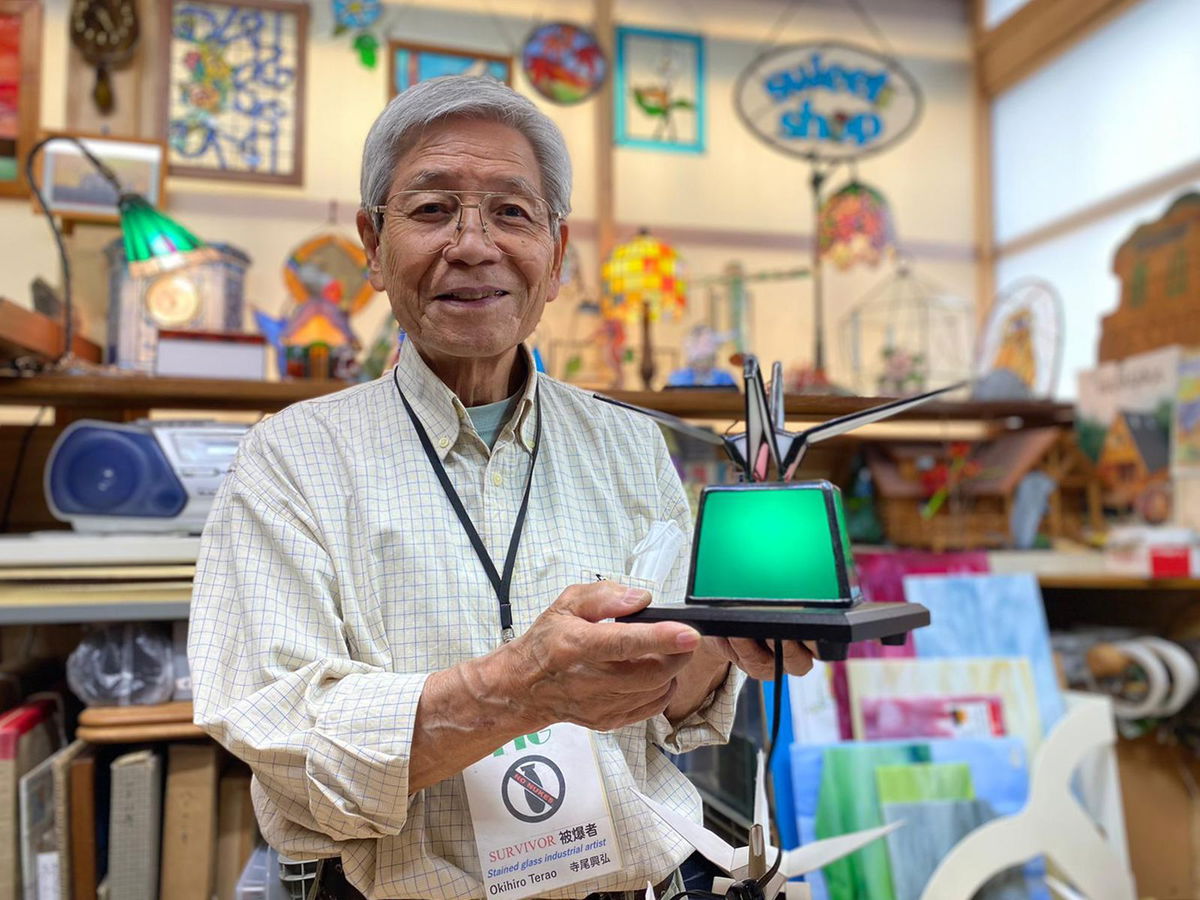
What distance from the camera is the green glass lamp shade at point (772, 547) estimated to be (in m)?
0.79

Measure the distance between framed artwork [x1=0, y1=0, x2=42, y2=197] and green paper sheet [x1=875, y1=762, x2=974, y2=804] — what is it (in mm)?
2632

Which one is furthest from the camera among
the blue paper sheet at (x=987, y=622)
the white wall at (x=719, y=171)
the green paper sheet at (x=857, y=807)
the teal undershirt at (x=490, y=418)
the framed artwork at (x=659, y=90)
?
the framed artwork at (x=659, y=90)

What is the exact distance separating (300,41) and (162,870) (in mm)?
2989

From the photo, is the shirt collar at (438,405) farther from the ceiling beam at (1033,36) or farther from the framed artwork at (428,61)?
the ceiling beam at (1033,36)

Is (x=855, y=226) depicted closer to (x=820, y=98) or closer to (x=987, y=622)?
(x=820, y=98)

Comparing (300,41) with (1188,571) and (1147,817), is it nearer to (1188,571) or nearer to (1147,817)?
(1188,571)

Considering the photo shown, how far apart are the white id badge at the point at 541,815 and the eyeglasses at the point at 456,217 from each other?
1.60 ft

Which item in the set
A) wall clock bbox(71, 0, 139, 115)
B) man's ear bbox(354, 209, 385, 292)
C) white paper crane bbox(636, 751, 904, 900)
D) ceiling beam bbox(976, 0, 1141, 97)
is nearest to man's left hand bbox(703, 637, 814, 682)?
white paper crane bbox(636, 751, 904, 900)

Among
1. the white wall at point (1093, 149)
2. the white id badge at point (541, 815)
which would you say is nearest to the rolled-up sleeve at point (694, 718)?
the white id badge at point (541, 815)

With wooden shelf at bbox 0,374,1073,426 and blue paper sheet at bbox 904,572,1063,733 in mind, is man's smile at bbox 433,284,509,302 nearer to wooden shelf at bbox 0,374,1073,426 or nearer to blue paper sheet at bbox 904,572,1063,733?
wooden shelf at bbox 0,374,1073,426

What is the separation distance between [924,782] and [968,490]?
98cm

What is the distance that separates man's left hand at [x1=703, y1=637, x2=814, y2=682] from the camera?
2.76 ft

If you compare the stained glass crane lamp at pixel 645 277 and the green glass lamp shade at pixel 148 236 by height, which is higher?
the stained glass crane lamp at pixel 645 277

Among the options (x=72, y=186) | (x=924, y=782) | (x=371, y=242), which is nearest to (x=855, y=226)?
(x=924, y=782)
